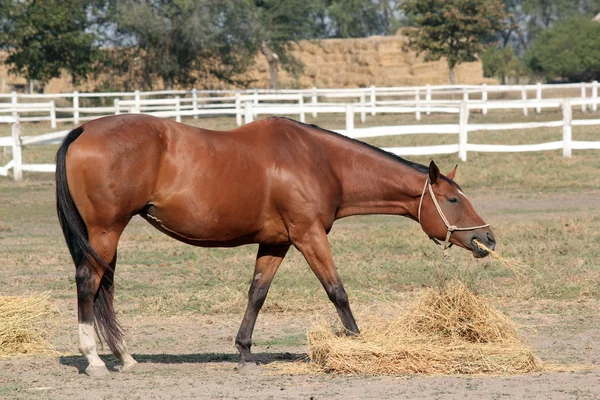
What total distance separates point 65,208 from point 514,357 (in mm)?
3515

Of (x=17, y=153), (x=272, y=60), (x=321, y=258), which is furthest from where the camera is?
(x=272, y=60)

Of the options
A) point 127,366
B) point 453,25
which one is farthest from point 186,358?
point 453,25

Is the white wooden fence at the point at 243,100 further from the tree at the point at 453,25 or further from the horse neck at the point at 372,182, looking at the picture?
the horse neck at the point at 372,182

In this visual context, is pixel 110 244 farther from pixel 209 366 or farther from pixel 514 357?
pixel 514 357

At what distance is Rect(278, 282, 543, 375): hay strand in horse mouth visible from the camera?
23.3ft

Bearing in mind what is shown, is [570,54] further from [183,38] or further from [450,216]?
[450,216]

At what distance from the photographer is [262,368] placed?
24.5ft

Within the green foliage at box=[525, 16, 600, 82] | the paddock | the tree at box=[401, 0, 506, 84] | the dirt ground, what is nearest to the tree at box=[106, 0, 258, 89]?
the tree at box=[401, 0, 506, 84]

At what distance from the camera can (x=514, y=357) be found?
712 cm

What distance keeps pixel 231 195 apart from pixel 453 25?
37.9 m

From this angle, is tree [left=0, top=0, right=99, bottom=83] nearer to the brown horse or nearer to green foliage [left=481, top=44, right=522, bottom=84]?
green foliage [left=481, top=44, right=522, bottom=84]

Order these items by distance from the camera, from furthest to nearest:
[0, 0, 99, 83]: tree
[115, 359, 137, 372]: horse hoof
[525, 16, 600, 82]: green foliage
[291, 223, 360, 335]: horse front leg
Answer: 1. [525, 16, 600, 82]: green foliage
2. [0, 0, 99, 83]: tree
3. [115, 359, 137, 372]: horse hoof
4. [291, 223, 360, 335]: horse front leg

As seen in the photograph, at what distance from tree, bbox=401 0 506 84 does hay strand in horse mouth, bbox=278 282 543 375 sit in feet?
121

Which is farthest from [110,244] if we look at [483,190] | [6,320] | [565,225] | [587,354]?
[483,190]
